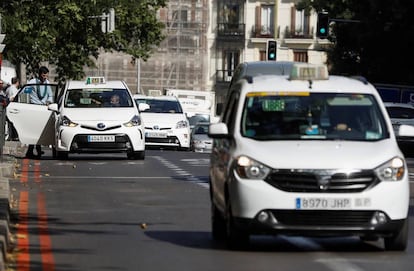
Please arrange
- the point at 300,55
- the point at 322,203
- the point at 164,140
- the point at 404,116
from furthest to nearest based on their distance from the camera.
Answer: the point at 300,55
the point at 164,140
the point at 404,116
the point at 322,203

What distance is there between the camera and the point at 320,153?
41.4 feet

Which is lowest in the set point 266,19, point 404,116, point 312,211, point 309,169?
point 266,19

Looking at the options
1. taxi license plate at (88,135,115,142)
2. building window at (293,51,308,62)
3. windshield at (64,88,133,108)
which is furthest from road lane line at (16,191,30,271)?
building window at (293,51,308,62)

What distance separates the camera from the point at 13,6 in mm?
51188

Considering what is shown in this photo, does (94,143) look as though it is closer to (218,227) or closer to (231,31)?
(218,227)

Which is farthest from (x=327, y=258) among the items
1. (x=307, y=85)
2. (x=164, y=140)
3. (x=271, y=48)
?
(x=271, y=48)

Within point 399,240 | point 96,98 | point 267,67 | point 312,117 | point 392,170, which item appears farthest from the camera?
point 96,98

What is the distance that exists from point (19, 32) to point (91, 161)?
2383cm

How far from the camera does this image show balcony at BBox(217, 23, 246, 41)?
96.4 metres

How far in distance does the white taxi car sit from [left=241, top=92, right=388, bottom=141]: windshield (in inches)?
581

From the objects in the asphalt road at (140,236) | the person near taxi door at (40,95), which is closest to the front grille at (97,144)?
the person near taxi door at (40,95)

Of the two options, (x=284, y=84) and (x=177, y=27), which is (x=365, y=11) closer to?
(x=177, y=27)

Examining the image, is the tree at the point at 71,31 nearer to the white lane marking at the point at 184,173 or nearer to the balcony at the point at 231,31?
the white lane marking at the point at 184,173

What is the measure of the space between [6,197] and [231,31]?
266ft
